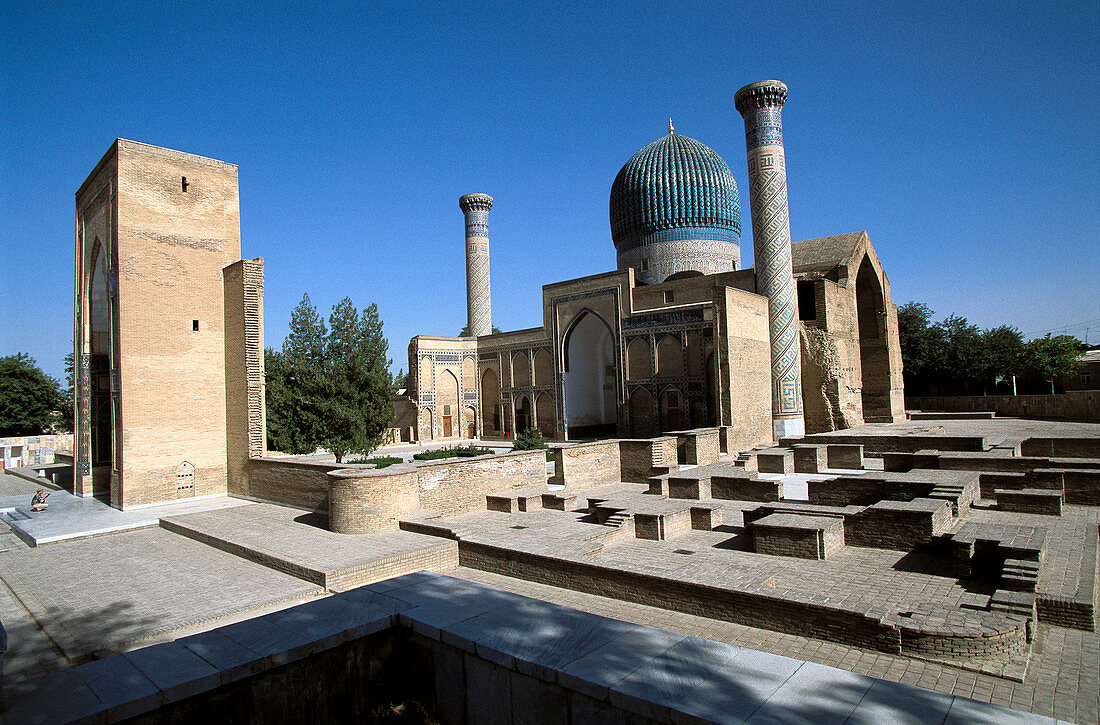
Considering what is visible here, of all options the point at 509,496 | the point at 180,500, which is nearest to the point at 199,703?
the point at 509,496

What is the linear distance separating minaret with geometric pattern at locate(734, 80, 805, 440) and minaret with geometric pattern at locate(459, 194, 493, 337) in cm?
1776

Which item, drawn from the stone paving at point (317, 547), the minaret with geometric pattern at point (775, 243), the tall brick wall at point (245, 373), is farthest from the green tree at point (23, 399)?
the minaret with geometric pattern at point (775, 243)

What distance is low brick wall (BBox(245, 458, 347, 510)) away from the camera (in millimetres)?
11110

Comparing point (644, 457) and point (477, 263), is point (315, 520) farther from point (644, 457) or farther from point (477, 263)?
point (477, 263)

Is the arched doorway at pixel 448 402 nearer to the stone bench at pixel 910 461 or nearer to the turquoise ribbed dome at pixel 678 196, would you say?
the turquoise ribbed dome at pixel 678 196

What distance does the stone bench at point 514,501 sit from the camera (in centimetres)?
1066

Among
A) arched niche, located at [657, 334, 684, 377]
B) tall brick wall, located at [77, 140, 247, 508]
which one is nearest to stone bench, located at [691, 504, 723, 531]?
tall brick wall, located at [77, 140, 247, 508]

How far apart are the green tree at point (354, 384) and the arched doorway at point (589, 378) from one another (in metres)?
11.5

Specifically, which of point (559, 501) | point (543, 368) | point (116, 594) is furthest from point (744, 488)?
point (543, 368)

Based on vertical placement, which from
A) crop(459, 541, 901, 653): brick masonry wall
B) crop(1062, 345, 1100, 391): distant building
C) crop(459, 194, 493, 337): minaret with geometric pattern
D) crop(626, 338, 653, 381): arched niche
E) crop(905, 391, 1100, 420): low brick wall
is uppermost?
crop(459, 194, 493, 337): minaret with geometric pattern

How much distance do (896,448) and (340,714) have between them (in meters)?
14.5

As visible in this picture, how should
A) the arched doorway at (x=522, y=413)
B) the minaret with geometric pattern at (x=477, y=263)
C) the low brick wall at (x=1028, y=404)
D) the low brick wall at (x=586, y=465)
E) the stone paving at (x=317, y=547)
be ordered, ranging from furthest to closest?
the minaret with geometric pattern at (x=477, y=263) < the arched doorway at (x=522, y=413) < the low brick wall at (x=1028, y=404) < the low brick wall at (x=586, y=465) < the stone paving at (x=317, y=547)

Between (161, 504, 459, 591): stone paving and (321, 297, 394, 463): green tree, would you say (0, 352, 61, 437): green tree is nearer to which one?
(321, 297, 394, 463): green tree

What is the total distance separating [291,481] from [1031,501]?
11.9 m
